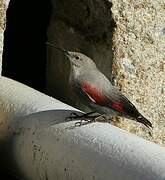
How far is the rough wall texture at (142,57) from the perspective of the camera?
6.27m

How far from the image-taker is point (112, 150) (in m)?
4.35

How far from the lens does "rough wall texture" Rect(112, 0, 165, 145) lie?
6.27 metres

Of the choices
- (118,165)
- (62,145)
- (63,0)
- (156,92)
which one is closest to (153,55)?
(156,92)

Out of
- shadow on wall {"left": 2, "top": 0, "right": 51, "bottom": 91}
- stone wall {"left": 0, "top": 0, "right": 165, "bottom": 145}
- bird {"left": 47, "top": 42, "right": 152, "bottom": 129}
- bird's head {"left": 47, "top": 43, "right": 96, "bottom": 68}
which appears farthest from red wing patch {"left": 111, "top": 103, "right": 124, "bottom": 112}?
shadow on wall {"left": 2, "top": 0, "right": 51, "bottom": 91}

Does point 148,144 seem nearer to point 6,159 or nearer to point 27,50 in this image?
point 6,159

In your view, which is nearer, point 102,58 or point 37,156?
point 37,156

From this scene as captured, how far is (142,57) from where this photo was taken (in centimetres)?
647

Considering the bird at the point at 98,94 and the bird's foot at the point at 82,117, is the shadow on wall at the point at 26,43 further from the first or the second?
the bird's foot at the point at 82,117

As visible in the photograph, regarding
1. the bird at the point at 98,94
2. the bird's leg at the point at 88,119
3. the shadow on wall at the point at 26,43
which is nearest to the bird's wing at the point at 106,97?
the bird at the point at 98,94

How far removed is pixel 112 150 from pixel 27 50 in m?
3.42

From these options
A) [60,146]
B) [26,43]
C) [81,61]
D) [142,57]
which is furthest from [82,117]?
[26,43]

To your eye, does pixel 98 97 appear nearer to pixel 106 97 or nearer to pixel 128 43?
pixel 106 97

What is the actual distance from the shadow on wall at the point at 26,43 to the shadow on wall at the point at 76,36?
0.34 m

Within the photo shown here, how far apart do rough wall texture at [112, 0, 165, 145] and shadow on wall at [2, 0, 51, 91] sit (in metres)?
1.17
